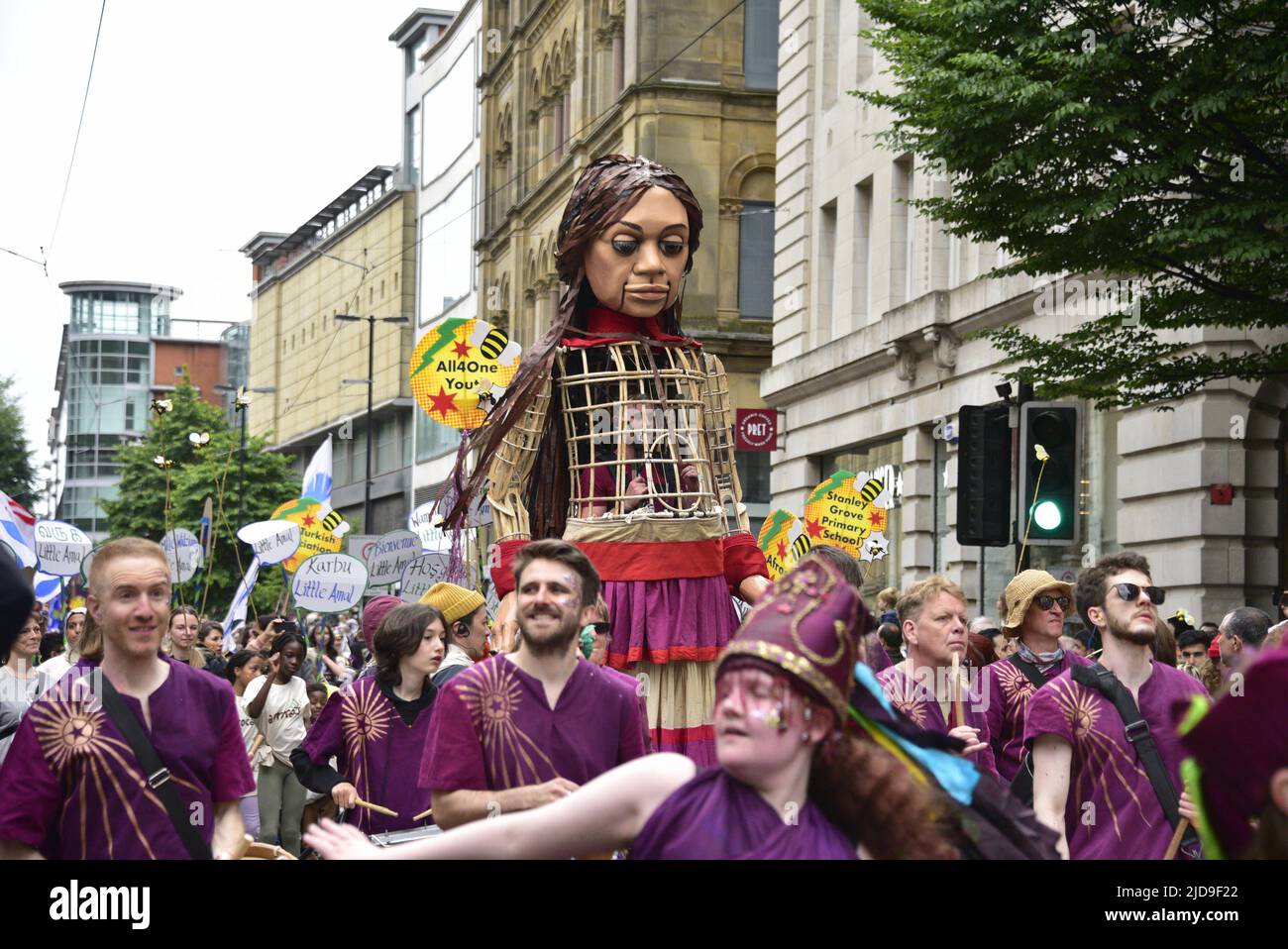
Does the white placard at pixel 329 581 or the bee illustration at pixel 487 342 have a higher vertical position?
the bee illustration at pixel 487 342

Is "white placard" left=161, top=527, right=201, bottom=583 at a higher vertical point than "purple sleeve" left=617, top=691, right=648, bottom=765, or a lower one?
higher

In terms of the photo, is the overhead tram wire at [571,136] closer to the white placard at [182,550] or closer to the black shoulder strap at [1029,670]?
the white placard at [182,550]

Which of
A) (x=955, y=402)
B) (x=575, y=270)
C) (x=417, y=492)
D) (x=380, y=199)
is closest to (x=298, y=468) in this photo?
(x=380, y=199)

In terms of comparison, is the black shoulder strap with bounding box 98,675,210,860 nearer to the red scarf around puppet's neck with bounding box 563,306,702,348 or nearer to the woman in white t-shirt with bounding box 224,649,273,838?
the red scarf around puppet's neck with bounding box 563,306,702,348

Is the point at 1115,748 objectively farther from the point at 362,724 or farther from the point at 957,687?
the point at 362,724

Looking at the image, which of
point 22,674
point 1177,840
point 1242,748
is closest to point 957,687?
point 1177,840

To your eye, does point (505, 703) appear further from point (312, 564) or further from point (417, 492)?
point (417, 492)

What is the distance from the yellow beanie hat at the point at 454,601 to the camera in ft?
30.0

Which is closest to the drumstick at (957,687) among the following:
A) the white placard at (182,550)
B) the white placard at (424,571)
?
the white placard at (424,571)

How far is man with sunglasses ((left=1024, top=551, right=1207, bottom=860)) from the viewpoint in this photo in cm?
632

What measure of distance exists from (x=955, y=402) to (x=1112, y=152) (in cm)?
1246

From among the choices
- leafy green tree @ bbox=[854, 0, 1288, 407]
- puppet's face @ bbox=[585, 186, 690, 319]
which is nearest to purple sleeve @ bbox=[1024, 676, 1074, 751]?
puppet's face @ bbox=[585, 186, 690, 319]

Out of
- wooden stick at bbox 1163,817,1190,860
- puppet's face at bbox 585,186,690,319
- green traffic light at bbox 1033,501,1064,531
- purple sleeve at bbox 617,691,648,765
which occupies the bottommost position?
wooden stick at bbox 1163,817,1190,860

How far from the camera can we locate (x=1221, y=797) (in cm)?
294
